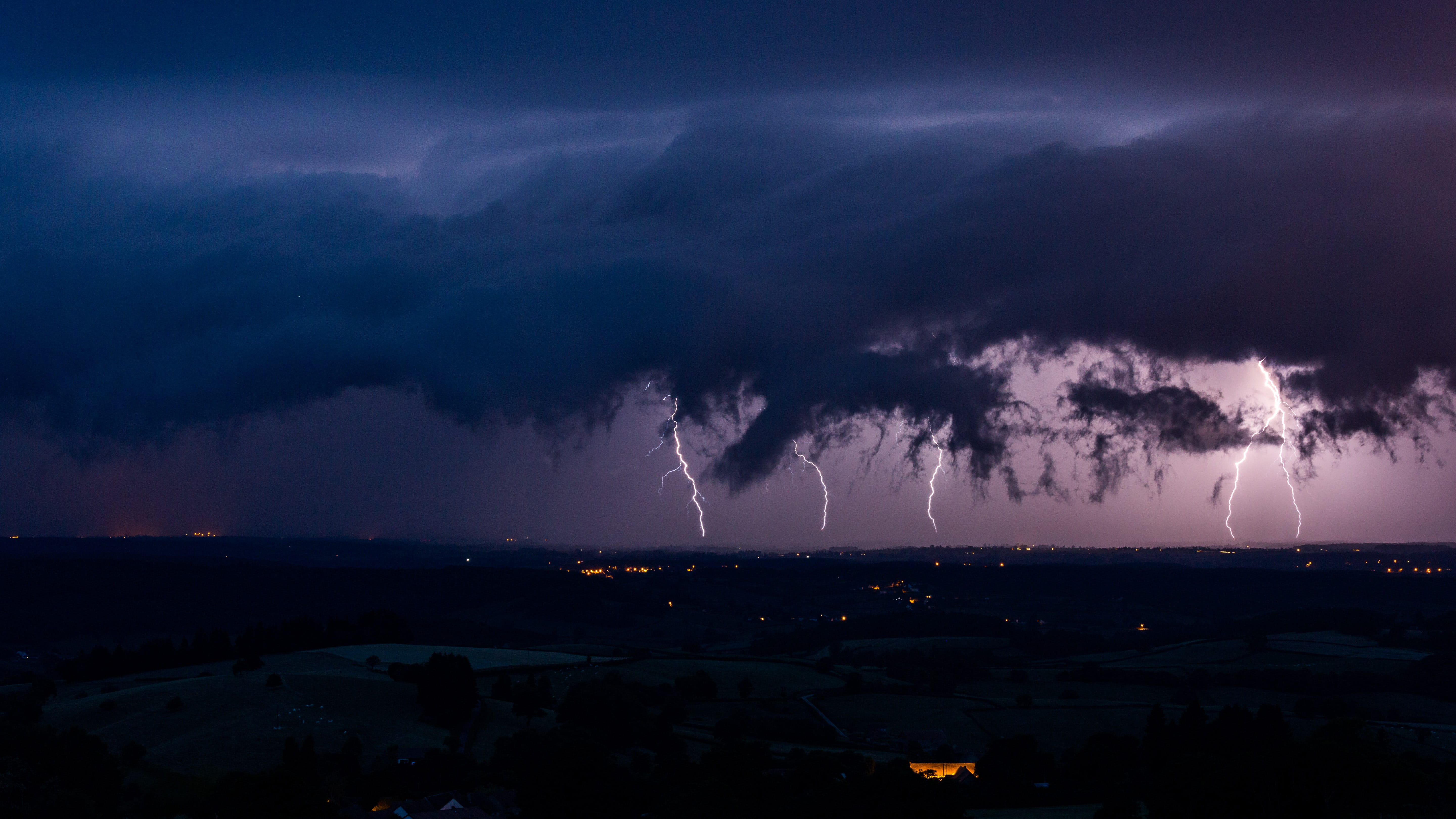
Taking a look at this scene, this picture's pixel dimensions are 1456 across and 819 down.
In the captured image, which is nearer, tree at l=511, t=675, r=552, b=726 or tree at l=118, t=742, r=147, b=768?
tree at l=118, t=742, r=147, b=768

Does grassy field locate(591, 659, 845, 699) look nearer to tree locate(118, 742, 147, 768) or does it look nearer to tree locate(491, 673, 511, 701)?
tree locate(491, 673, 511, 701)

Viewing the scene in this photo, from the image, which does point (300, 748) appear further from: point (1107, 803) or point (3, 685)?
point (3, 685)

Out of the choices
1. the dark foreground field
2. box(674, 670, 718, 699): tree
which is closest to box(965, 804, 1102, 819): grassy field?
the dark foreground field

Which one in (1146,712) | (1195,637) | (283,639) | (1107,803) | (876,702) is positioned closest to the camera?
(1107,803)

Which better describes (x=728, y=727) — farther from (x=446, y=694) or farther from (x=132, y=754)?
(x=132, y=754)

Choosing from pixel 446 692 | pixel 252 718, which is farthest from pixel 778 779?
pixel 252 718

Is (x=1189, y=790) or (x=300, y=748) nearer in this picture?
(x=1189, y=790)

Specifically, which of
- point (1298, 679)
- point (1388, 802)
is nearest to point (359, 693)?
point (1388, 802)
